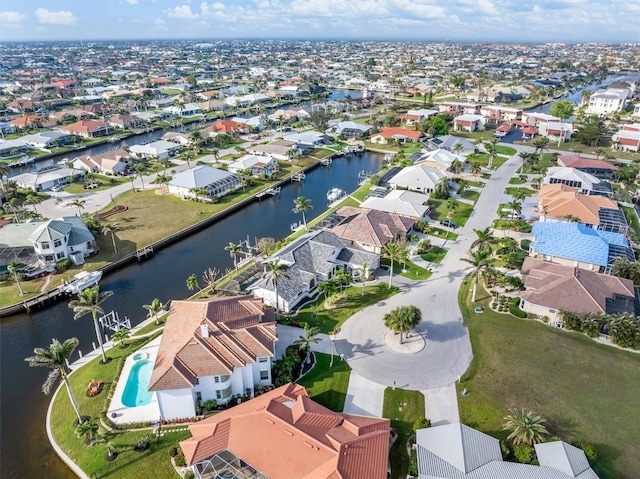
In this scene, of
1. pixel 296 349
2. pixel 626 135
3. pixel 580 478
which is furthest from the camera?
pixel 626 135

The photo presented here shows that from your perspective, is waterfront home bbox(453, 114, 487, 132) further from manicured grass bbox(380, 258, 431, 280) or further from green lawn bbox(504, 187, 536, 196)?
manicured grass bbox(380, 258, 431, 280)

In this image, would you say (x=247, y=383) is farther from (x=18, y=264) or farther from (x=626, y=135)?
(x=626, y=135)

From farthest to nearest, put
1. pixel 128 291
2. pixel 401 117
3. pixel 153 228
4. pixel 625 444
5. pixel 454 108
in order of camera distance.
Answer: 1. pixel 454 108
2. pixel 401 117
3. pixel 153 228
4. pixel 128 291
5. pixel 625 444

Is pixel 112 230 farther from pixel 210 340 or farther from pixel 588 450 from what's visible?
pixel 588 450

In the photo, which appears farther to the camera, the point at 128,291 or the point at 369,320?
the point at 128,291

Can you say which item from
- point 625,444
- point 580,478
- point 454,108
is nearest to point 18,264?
point 580,478

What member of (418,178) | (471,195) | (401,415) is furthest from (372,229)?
(471,195)
